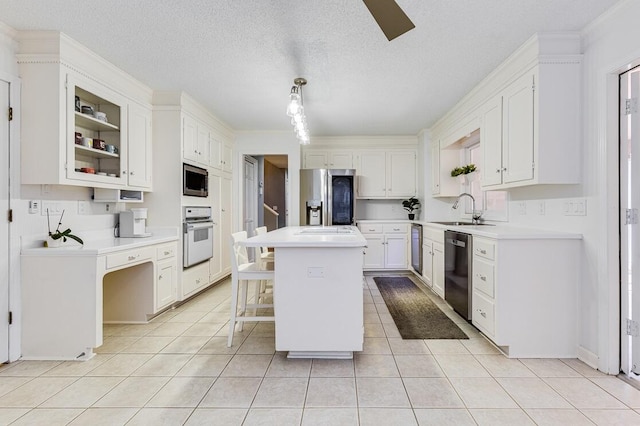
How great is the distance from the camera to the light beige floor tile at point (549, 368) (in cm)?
204

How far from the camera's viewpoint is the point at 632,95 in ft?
6.48

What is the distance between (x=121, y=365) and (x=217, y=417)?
1019 mm

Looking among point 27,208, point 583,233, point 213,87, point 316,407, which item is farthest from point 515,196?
point 27,208

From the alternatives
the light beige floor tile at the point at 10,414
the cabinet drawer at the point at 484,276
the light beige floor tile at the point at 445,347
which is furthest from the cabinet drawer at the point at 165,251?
the cabinet drawer at the point at 484,276

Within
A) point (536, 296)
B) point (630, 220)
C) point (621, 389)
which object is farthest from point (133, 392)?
point (630, 220)

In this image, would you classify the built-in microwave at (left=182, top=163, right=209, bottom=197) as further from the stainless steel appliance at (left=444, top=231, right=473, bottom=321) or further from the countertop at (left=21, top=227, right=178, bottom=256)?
the stainless steel appliance at (left=444, top=231, right=473, bottom=321)

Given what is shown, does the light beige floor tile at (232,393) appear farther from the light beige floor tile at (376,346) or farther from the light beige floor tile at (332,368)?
the light beige floor tile at (376,346)

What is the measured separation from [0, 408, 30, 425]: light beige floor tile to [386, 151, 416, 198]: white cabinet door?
491 centimetres

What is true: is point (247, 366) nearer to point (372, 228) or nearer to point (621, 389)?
point (621, 389)

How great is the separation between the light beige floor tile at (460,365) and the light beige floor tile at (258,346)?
123 cm

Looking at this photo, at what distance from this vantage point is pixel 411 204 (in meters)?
5.35

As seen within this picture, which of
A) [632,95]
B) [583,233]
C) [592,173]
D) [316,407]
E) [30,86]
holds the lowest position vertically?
[316,407]

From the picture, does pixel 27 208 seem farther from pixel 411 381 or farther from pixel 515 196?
pixel 515 196

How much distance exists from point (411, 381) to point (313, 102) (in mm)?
2988
